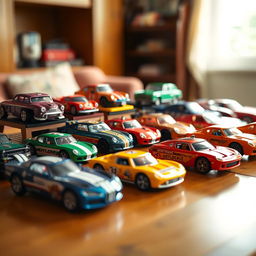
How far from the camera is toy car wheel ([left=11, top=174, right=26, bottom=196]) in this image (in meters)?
1.83

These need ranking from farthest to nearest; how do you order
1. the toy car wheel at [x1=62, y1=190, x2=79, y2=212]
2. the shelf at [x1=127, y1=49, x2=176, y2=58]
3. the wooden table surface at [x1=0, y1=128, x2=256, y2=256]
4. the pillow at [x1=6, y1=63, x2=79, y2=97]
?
1. the shelf at [x1=127, y1=49, x2=176, y2=58]
2. the pillow at [x1=6, y1=63, x2=79, y2=97]
3. the toy car wheel at [x1=62, y1=190, x2=79, y2=212]
4. the wooden table surface at [x1=0, y1=128, x2=256, y2=256]

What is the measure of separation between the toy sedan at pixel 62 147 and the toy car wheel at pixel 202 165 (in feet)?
1.82

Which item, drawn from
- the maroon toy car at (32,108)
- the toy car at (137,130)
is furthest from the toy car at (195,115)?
the maroon toy car at (32,108)

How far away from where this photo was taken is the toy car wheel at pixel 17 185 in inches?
71.9

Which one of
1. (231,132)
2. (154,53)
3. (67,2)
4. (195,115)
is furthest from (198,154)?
(154,53)

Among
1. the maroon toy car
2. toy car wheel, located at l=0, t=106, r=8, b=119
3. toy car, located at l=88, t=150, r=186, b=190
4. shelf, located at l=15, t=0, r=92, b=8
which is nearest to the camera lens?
toy car, located at l=88, t=150, r=186, b=190

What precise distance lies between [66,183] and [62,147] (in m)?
0.55

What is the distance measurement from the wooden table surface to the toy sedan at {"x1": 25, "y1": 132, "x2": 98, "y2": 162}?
0.33m

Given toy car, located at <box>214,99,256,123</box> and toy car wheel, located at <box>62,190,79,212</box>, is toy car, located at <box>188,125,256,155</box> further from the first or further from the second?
toy car wheel, located at <box>62,190,79,212</box>

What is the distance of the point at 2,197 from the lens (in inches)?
72.3

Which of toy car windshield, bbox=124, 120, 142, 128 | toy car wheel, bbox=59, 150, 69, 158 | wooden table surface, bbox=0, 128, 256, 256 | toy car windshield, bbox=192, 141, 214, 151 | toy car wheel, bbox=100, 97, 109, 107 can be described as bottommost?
wooden table surface, bbox=0, 128, 256, 256

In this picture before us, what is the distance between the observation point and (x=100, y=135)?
8.02 feet

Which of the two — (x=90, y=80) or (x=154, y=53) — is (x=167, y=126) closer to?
(x=90, y=80)

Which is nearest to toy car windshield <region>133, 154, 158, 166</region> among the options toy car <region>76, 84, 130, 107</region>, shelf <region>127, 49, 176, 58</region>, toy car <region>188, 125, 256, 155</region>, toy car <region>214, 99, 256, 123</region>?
toy car <region>188, 125, 256, 155</region>
